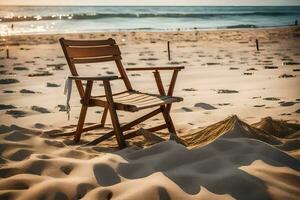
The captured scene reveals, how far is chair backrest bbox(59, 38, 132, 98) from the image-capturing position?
14.1 ft

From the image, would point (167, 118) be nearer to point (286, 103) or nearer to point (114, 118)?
point (114, 118)

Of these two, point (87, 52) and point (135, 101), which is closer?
point (135, 101)

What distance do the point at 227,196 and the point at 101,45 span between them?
2953 millimetres

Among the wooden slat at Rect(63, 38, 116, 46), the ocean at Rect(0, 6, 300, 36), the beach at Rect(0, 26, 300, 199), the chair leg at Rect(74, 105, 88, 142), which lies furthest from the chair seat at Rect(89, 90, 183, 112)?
the ocean at Rect(0, 6, 300, 36)

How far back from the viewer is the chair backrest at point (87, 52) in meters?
4.29

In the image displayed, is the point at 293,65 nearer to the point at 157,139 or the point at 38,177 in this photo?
the point at 157,139

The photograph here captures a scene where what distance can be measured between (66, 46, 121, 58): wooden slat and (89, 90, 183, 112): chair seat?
674mm

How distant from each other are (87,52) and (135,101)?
3.63 ft

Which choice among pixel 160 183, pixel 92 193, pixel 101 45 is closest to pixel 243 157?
pixel 160 183

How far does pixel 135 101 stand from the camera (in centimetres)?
395

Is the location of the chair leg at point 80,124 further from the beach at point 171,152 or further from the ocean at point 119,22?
the ocean at point 119,22

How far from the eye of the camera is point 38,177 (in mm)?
2945

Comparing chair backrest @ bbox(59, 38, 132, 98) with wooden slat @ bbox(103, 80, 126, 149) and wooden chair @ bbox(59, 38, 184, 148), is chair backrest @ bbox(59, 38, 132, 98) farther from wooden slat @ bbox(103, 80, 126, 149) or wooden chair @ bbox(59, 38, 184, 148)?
wooden slat @ bbox(103, 80, 126, 149)

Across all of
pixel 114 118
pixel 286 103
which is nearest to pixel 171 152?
pixel 114 118
